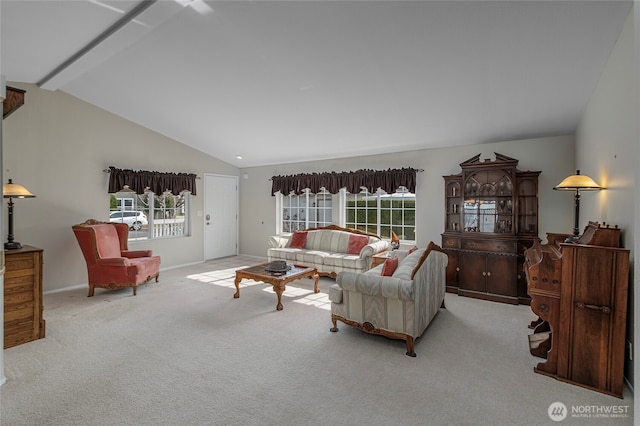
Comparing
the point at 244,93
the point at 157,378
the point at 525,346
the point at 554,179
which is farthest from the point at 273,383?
the point at 554,179

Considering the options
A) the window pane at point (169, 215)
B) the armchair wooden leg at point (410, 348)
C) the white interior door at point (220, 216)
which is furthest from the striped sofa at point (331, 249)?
the armchair wooden leg at point (410, 348)

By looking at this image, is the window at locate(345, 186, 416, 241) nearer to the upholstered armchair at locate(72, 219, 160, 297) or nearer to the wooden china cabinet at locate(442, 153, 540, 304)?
the wooden china cabinet at locate(442, 153, 540, 304)

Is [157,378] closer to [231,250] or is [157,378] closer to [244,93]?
[244,93]

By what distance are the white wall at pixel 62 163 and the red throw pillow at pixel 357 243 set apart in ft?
13.0

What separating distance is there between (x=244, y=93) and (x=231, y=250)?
15.6 ft

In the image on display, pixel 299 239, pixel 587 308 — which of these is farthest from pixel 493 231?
pixel 299 239

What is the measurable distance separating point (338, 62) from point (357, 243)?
345 centimetres

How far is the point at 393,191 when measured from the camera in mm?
5648

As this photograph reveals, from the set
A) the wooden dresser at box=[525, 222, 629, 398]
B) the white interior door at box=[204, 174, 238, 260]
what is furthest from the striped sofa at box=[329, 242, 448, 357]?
the white interior door at box=[204, 174, 238, 260]

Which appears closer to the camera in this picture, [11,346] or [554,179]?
[11,346]

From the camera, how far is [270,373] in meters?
2.52

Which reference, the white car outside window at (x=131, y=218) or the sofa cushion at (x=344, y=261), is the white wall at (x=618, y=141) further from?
the white car outside window at (x=131, y=218)

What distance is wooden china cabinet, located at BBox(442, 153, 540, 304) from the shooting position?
4328 mm

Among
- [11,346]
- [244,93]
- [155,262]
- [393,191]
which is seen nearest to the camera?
[11,346]
